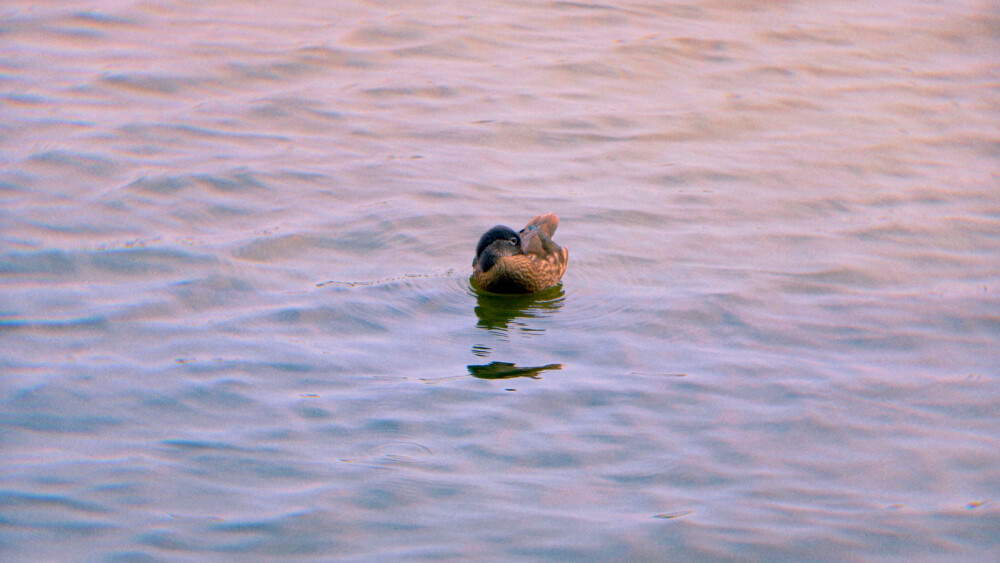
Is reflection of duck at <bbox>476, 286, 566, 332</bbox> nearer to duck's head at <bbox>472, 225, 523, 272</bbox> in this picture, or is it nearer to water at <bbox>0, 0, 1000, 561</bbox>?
water at <bbox>0, 0, 1000, 561</bbox>

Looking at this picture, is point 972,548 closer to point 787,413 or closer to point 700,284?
point 787,413

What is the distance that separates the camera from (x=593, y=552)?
16.2ft

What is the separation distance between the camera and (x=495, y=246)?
891 centimetres

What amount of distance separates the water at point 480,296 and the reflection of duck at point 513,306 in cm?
5

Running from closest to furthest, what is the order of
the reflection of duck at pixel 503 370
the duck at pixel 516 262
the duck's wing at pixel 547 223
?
1. the reflection of duck at pixel 503 370
2. the duck at pixel 516 262
3. the duck's wing at pixel 547 223

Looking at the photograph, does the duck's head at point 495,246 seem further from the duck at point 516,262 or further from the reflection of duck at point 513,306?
the reflection of duck at point 513,306

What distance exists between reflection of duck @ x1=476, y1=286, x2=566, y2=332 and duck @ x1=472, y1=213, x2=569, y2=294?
0.07m

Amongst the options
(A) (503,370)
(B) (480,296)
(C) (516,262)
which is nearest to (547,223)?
(C) (516,262)

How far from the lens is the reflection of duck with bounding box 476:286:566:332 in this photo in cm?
830

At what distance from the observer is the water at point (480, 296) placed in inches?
209

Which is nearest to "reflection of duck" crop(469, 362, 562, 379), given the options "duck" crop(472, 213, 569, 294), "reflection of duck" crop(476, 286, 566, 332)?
"reflection of duck" crop(476, 286, 566, 332)

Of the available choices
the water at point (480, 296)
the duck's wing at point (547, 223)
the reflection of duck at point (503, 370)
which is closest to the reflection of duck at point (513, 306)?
the water at point (480, 296)

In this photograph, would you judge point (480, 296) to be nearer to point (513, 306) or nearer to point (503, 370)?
point (513, 306)

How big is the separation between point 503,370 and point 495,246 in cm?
197
